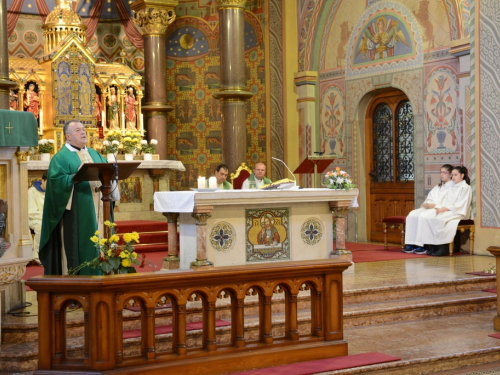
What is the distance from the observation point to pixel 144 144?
12227 mm

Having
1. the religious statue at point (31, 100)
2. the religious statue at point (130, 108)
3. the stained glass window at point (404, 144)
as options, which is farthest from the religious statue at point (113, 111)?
the stained glass window at point (404, 144)

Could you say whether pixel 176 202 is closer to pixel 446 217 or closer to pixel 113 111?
pixel 446 217

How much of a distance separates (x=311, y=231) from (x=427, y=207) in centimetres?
Result: 314

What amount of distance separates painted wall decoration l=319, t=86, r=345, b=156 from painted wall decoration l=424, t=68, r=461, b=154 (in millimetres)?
2101

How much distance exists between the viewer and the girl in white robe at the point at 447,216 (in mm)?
10172

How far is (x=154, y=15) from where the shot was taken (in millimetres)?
13227

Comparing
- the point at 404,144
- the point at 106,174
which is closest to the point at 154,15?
the point at 404,144

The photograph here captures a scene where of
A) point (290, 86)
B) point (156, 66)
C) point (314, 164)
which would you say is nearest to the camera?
point (314, 164)

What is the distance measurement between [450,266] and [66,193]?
5051mm

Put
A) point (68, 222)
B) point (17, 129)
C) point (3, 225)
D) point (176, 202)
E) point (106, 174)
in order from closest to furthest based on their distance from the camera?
1. point (3, 225)
2. point (17, 129)
3. point (106, 174)
4. point (68, 222)
5. point (176, 202)

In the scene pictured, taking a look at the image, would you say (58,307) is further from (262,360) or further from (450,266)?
(450,266)

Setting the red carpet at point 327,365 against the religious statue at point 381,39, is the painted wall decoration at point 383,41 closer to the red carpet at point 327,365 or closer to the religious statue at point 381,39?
the religious statue at point 381,39

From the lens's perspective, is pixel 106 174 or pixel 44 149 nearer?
pixel 106 174

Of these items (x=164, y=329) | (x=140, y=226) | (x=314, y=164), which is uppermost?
A: (x=314, y=164)
